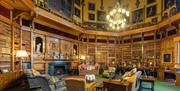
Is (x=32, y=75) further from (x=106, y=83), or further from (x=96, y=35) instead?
(x=96, y=35)

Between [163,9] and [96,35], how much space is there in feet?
19.1

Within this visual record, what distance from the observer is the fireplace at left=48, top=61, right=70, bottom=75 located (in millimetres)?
9906

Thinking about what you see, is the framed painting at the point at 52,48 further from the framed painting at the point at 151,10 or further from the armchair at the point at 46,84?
the framed painting at the point at 151,10

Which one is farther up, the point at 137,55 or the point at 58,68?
the point at 137,55

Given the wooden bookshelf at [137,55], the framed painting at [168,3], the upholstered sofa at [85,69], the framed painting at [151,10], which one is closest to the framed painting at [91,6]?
the framed painting at [151,10]

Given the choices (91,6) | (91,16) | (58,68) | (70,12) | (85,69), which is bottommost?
(85,69)

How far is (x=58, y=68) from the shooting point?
10.9 meters

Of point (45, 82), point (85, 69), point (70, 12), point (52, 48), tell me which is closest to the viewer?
point (45, 82)

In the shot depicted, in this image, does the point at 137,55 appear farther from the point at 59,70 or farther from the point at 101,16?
the point at 59,70

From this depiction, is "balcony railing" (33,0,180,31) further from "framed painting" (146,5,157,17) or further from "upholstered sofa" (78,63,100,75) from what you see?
"upholstered sofa" (78,63,100,75)

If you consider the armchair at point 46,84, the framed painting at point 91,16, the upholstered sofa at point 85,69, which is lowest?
the upholstered sofa at point 85,69

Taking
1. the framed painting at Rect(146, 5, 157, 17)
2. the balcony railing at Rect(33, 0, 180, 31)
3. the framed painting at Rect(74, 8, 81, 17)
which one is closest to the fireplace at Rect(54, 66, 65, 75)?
the balcony railing at Rect(33, 0, 180, 31)

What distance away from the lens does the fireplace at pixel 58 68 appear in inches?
390

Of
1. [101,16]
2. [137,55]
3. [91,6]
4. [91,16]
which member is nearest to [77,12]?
[91,16]
